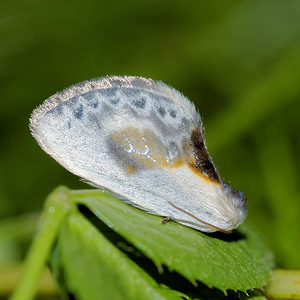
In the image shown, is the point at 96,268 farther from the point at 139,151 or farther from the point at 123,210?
the point at 139,151

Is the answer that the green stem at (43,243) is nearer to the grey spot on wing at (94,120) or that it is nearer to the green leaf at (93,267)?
the green leaf at (93,267)

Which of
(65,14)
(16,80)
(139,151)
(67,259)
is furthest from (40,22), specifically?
(67,259)

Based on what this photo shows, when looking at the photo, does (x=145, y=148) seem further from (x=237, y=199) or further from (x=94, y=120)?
(x=237, y=199)

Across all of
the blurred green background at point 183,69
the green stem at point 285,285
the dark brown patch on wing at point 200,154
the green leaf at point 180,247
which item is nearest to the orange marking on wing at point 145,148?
the dark brown patch on wing at point 200,154

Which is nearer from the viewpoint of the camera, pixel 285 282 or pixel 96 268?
pixel 96 268

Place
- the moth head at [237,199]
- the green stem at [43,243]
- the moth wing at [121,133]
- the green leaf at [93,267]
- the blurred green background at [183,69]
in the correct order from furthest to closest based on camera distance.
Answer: the blurred green background at [183,69]
the moth head at [237,199]
the moth wing at [121,133]
the green leaf at [93,267]
the green stem at [43,243]

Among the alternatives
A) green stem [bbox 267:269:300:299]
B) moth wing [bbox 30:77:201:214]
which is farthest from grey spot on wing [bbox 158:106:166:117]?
green stem [bbox 267:269:300:299]

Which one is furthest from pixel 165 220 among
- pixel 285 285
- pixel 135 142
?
pixel 285 285
